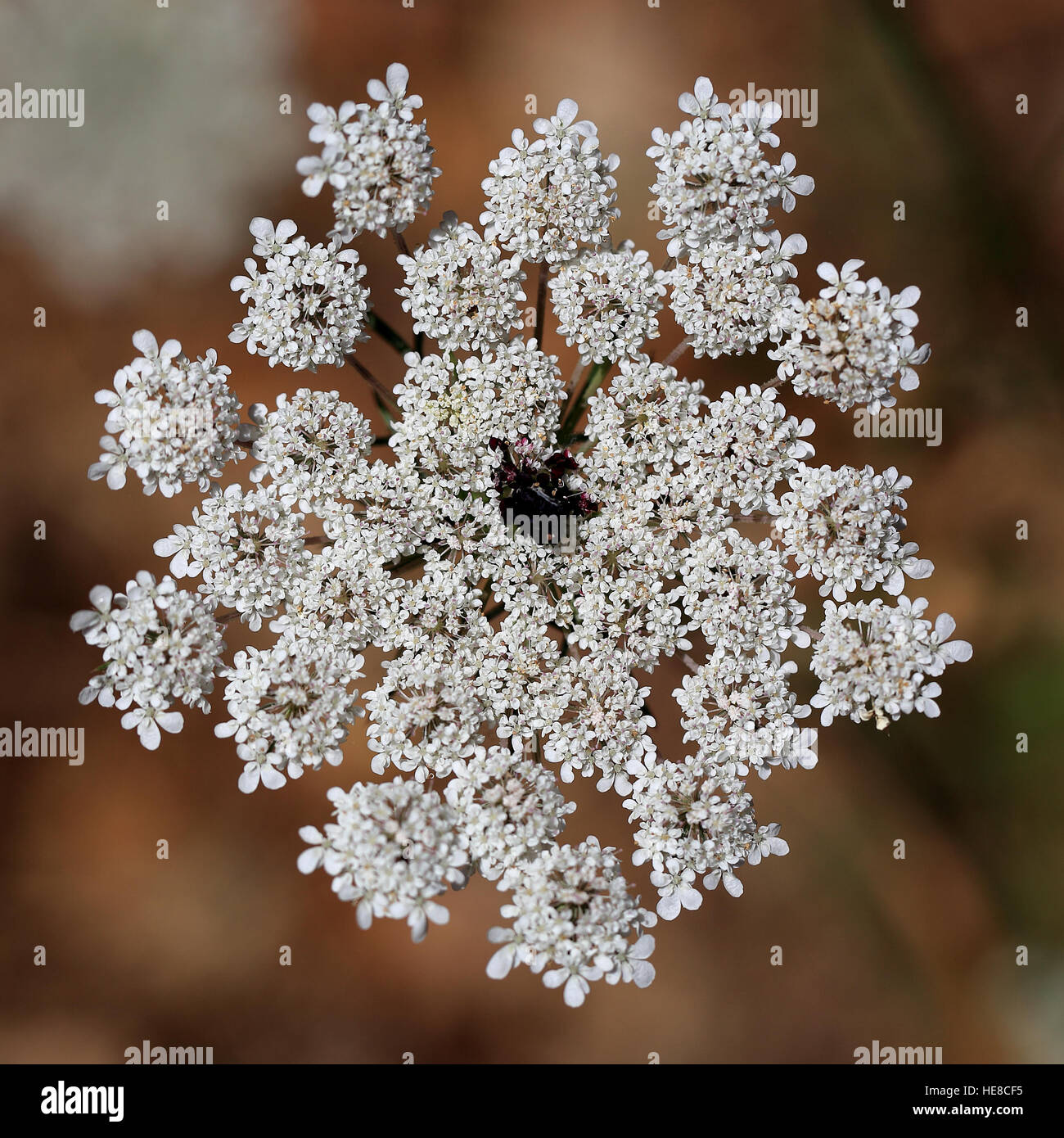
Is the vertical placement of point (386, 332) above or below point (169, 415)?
above

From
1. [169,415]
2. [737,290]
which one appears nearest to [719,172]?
[737,290]

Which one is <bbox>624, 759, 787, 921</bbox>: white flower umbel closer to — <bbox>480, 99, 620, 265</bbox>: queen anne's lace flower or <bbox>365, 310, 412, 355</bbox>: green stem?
<bbox>365, 310, 412, 355</bbox>: green stem

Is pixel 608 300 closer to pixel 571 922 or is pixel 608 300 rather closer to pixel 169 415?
pixel 169 415

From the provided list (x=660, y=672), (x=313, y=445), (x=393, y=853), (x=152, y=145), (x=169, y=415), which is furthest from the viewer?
(x=660, y=672)

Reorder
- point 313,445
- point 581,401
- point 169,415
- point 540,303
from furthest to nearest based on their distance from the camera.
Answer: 1. point 581,401
2. point 540,303
3. point 313,445
4. point 169,415

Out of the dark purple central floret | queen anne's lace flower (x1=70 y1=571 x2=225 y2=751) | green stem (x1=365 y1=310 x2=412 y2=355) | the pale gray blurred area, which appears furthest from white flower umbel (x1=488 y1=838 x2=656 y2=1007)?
the pale gray blurred area

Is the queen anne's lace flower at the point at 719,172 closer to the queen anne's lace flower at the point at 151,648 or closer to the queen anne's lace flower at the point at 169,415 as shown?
the queen anne's lace flower at the point at 169,415

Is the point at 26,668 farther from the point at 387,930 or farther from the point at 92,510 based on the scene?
the point at 387,930

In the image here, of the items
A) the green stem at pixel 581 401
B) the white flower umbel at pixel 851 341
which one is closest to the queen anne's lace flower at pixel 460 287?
the green stem at pixel 581 401
